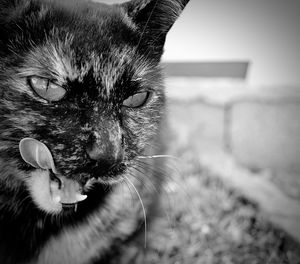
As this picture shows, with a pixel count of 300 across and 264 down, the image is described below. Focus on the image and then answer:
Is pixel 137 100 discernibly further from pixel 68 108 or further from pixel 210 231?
pixel 210 231

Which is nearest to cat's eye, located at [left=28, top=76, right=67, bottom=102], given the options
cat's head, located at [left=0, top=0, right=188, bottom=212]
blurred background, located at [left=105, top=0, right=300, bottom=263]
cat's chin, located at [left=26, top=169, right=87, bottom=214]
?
cat's head, located at [left=0, top=0, right=188, bottom=212]

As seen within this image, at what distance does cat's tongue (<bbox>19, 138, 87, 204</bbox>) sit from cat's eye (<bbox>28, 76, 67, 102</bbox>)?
75 millimetres

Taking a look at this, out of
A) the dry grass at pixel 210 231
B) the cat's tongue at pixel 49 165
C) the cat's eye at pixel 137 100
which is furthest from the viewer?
the dry grass at pixel 210 231

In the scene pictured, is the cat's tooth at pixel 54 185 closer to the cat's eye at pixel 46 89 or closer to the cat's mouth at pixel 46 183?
the cat's mouth at pixel 46 183

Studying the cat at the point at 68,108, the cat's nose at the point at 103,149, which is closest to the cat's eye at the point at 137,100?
the cat at the point at 68,108

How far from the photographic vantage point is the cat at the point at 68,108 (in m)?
0.60

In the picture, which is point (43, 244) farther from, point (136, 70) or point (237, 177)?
point (237, 177)

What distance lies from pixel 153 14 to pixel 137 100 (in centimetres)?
18

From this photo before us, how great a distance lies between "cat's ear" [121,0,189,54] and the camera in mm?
740

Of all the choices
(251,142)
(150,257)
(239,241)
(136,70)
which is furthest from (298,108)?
(136,70)

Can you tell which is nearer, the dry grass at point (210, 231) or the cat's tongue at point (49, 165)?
the cat's tongue at point (49, 165)

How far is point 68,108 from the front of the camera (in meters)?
0.61

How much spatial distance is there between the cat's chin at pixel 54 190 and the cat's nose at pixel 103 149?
2.6 inches

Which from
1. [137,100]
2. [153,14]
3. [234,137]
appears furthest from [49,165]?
[234,137]
